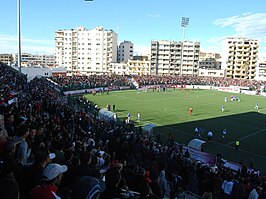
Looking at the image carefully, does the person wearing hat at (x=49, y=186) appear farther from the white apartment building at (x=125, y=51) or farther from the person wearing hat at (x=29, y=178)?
the white apartment building at (x=125, y=51)

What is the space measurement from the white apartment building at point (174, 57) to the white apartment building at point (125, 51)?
24.7 metres

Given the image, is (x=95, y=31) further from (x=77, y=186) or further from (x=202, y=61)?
(x=77, y=186)

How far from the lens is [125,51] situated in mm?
142000

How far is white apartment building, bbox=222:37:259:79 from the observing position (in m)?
113

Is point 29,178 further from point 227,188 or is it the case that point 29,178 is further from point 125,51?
point 125,51

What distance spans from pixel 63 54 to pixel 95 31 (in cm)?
2043

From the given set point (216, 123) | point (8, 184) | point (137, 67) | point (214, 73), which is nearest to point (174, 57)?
point (137, 67)

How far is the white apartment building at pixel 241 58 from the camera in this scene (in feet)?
369

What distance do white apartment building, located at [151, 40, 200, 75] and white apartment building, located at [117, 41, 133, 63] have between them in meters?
24.7

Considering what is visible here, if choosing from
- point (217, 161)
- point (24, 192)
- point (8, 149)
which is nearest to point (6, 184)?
point (24, 192)

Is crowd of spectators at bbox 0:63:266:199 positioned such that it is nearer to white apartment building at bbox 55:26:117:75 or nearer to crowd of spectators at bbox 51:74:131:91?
crowd of spectators at bbox 51:74:131:91

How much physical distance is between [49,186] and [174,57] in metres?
119

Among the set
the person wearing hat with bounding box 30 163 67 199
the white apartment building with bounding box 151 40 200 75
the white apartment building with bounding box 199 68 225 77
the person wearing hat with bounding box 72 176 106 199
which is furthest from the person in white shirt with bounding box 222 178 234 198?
the white apartment building with bounding box 151 40 200 75

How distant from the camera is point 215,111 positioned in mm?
42719
